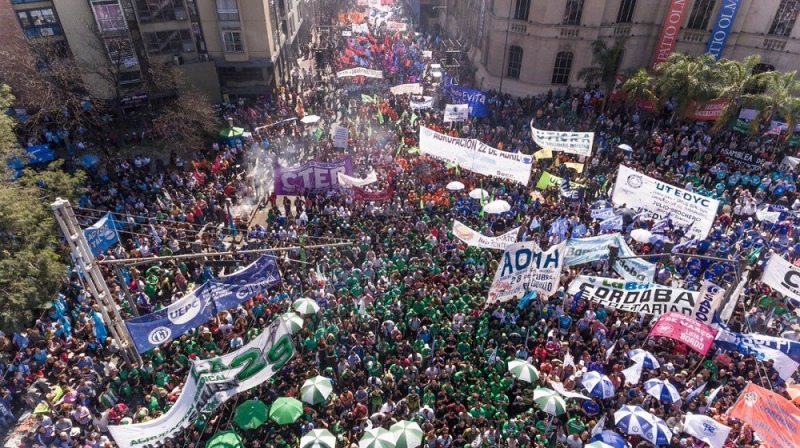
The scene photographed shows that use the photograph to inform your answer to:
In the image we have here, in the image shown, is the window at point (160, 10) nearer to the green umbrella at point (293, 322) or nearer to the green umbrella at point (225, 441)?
the green umbrella at point (293, 322)

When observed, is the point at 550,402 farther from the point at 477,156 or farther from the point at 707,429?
the point at 477,156

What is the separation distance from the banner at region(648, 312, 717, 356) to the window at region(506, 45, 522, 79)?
26759mm

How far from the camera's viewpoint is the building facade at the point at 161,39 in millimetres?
31141

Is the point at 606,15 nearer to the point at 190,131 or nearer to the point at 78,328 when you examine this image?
the point at 190,131

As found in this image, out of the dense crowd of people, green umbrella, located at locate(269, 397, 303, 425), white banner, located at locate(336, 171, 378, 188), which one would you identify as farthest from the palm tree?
green umbrella, located at locate(269, 397, 303, 425)

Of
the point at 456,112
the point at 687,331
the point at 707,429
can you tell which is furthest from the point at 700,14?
the point at 707,429

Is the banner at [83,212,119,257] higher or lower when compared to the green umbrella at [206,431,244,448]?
higher

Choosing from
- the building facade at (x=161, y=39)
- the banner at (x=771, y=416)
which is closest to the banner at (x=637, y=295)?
the banner at (x=771, y=416)

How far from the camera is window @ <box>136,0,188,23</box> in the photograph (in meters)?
32.7

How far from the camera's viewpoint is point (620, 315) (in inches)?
658

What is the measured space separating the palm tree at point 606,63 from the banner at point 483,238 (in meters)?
19.5

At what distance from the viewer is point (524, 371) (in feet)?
45.8

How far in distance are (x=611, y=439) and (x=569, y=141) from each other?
15799 mm

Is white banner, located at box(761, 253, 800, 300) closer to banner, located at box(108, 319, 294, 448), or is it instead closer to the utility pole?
banner, located at box(108, 319, 294, 448)
